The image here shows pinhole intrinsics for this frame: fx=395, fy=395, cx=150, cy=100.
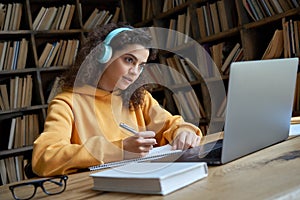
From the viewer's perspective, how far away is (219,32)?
2.96 metres

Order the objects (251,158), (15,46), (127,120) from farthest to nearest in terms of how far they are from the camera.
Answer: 1. (15,46)
2. (127,120)
3. (251,158)

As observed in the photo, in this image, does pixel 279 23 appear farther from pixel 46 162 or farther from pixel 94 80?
pixel 46 162

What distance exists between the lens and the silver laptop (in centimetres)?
83

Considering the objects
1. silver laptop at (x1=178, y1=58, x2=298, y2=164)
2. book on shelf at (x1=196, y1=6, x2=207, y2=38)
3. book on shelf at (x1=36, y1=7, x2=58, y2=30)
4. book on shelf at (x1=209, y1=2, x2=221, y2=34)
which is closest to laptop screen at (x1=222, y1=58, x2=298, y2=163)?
silver laptop at (x1=178, y1=58, x2=298, y2=164)

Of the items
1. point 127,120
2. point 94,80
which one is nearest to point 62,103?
point 94,80

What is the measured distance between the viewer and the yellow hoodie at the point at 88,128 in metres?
1.13

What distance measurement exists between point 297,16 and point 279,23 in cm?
23

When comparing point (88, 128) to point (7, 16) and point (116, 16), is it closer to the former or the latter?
point (7, 16)

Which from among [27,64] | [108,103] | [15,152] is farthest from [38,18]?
[108,103]

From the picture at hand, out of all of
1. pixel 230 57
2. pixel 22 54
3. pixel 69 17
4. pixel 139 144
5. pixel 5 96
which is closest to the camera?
pixel 139 144

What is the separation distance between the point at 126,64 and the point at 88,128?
0.29 metres

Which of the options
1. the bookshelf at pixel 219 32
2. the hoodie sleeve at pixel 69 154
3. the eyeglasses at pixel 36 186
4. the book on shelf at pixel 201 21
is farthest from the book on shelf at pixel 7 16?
the eyeglasses at pixel 36 186

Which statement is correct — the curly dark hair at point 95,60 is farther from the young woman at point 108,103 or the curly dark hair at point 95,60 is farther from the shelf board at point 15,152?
the shelf board at point 15,152

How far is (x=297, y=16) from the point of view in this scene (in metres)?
2.42
